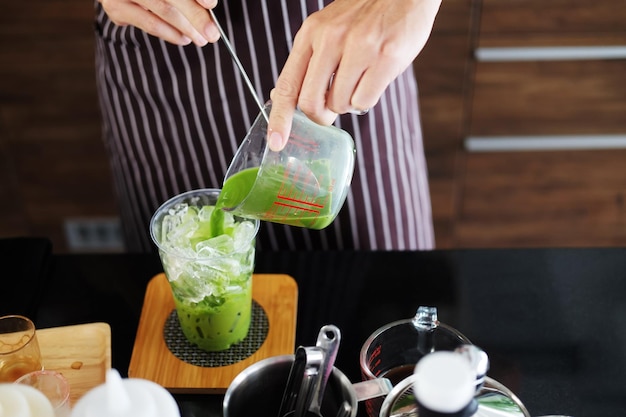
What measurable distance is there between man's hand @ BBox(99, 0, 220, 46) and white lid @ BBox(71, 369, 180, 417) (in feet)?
1.91

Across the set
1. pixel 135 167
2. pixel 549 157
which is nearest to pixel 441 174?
pixel 549 157

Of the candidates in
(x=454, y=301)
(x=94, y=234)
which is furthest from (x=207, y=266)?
(x=94, y=234)

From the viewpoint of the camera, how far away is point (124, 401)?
2.07 feet

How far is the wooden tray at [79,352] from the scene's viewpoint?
976 mm

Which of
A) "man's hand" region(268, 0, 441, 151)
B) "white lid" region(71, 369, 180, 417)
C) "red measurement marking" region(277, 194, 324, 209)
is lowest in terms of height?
"white lid" region(71, 369, 180, 417)

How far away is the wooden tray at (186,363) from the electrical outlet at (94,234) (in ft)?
4.24

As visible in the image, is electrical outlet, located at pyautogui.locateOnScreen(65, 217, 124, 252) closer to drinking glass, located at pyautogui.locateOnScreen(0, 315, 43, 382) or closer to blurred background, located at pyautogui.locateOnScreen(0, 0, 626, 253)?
blurred background, located at pyautogui.locateOnScreen(0, 0, 626, 253)

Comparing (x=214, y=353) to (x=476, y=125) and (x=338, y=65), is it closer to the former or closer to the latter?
(x=338, y=65)

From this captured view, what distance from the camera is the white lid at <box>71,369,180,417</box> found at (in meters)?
0.62

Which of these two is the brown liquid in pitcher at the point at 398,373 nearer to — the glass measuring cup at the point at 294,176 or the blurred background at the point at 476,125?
the glass measuring cup at the point at 294,176

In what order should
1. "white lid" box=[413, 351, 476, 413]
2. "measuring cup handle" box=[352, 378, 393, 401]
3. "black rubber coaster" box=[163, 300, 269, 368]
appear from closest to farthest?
"white lid" box=[413, 351, 476, 413] < "measuring cup handle" box=[352, 378, 393, 401] < "black rubber coaster" box=[163, 300, 269, 368]

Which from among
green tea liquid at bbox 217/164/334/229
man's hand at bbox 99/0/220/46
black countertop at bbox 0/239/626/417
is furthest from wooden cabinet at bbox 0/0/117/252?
green tea liquid at bbox 217/164/334/229

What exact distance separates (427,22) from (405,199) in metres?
0.47

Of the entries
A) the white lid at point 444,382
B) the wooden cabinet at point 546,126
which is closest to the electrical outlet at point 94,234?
the wooden cabinet at point 546,126
